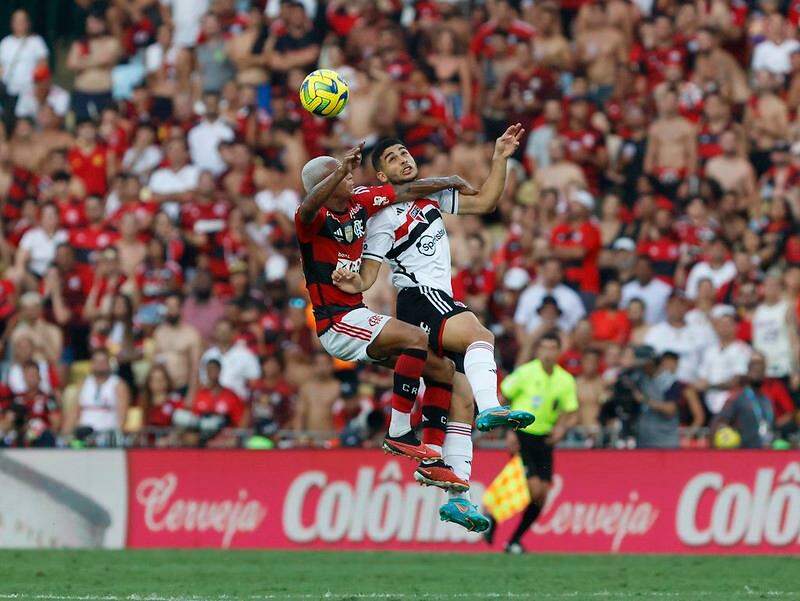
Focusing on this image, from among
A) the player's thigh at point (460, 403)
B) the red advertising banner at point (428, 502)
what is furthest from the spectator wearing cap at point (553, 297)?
the player's thigh at point (460, 403)

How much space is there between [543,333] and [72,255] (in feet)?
22.5

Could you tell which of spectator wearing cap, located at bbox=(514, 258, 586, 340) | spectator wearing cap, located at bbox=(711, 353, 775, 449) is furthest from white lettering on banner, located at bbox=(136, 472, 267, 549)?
spectator wearing cap, located at bbox=(711, 353, 775, 449)

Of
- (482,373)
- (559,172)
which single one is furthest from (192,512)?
(482,373)

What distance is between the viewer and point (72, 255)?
21.8 meters

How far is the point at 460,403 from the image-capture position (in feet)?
39.9

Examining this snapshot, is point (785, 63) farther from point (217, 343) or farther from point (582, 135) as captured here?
point (217, 343)

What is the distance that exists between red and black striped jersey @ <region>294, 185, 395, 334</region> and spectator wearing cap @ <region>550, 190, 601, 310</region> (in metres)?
8.46

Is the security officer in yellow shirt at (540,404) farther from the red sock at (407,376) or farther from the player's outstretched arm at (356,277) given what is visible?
the player's outstretched arm at (356,277)

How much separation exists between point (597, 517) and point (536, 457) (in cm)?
147

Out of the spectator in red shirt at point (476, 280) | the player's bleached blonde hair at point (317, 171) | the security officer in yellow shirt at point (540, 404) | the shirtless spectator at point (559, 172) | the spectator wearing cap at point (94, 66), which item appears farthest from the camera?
the spectator wearing cap at point (94, 66)

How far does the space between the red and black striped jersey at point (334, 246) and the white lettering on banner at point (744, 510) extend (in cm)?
740

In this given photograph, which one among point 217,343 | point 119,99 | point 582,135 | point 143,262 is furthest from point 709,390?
point 119,99

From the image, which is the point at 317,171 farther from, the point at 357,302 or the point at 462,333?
the point at 462,333

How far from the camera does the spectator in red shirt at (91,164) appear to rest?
23.4 metres
